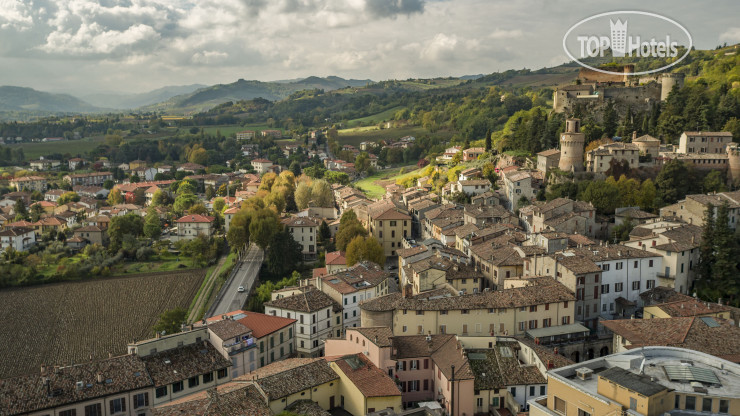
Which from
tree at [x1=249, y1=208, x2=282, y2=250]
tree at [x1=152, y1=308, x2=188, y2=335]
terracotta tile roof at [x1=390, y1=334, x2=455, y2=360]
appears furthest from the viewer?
tree at [x1=249, y1=208, x2=282, y2=250]

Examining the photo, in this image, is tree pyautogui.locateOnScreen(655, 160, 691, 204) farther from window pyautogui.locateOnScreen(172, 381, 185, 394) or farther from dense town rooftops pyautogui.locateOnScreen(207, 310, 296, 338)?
window pyautogui.locateOnScreen(172, 381, 185, 394)

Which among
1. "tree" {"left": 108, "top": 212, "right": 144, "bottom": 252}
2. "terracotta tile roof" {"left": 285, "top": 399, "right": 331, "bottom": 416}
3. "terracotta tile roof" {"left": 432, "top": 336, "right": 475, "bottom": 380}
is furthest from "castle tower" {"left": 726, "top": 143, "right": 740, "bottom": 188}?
"tree" {"left": 108, "top": 212, "right": 144, "bottom": 252}

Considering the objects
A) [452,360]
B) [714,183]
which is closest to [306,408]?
[452,360]

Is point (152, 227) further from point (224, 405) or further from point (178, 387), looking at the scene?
point (224, 405)

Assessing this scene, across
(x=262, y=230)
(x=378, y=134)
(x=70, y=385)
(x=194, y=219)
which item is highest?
(x=378, y=134)

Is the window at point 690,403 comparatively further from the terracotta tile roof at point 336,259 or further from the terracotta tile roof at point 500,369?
the terracotta tile roof at point 336,259

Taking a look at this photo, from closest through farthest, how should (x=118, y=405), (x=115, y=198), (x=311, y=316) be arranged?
(x=118, y=405) → (x=311, y=316) → (x=115, y=198)
